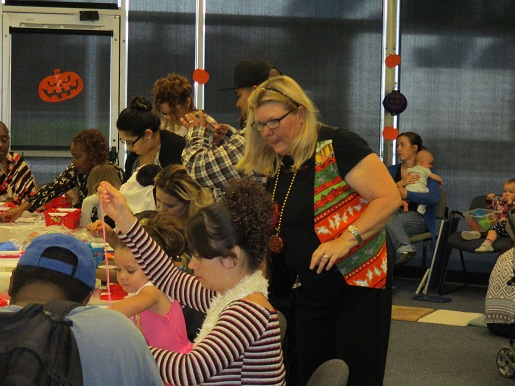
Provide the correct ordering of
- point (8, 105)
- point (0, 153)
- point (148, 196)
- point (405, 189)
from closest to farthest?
point (148, 196), point (0, 153), point (405, 189), point (8, 105)

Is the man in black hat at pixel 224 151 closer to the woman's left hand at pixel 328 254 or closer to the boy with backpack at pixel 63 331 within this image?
the woman's left hand at pixel 328 254

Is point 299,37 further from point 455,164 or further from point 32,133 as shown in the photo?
point 32,133

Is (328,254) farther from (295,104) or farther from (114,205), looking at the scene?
(114,205)

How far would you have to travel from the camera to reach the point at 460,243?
7.81 m

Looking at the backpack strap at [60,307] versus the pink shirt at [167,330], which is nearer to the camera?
the backpack strap at [60,307]

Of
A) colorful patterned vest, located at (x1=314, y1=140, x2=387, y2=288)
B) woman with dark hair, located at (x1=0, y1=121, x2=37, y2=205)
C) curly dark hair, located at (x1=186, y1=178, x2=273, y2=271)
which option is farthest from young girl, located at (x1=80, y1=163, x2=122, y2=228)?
curly dark hair, located at (x1=186, y1=178, x2=273, y2=271)

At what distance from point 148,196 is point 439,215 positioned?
4680 mm

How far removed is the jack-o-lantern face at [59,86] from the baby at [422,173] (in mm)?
3547

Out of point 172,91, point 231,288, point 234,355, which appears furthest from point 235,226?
point 172,91

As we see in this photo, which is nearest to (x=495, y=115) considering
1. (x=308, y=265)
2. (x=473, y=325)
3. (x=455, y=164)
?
(x=455, y=164)

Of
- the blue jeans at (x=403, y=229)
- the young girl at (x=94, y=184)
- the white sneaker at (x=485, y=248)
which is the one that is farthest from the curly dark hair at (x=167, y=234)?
the white sneaker at (x=485, y=248)

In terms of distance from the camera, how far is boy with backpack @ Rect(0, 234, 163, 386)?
56.0 inches

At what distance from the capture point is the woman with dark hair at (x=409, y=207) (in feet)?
25.3

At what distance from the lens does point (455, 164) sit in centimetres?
891
